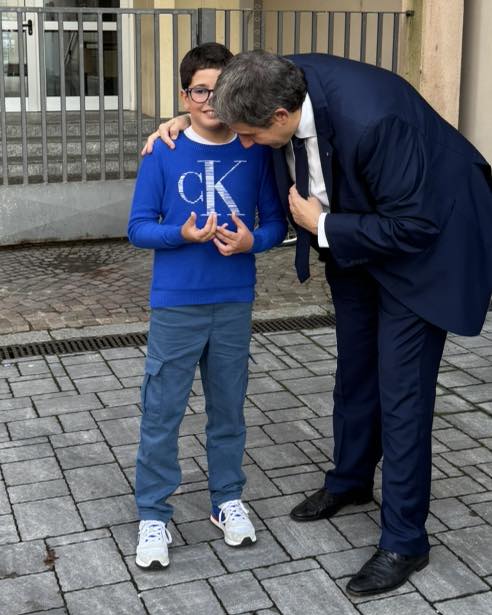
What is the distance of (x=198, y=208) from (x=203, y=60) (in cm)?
48

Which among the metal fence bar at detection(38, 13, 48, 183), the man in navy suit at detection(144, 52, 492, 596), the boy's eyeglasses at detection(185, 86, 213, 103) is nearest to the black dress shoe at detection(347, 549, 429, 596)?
the man in navy suit at detection(144, 52, 492, 596)

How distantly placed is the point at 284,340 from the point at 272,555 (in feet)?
8.82

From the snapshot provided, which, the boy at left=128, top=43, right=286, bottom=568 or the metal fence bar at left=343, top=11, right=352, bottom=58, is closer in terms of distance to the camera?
the boy at left=128, top=43, right=286, bottom=568

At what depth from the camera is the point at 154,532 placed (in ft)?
12.3

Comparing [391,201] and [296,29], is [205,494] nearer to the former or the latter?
[391,201]

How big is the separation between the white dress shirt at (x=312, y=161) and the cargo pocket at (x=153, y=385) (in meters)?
0.70

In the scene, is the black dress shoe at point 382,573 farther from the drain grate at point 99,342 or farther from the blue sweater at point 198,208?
the drain grate at point 99,342

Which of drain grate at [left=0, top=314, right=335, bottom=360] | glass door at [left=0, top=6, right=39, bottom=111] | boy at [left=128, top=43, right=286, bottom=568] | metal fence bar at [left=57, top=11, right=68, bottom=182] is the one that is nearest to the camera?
boy at [left=128, top=43, right=286, bottom=568]

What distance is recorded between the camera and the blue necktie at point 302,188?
344 centimetres

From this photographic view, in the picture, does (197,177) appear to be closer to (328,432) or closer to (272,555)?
(272,555)

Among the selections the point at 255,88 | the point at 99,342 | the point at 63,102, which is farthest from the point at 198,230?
the point at 63,102

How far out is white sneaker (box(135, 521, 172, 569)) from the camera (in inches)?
145

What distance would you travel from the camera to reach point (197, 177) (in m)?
3.54

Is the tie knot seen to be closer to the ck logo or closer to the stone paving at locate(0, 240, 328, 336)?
the ck logo
